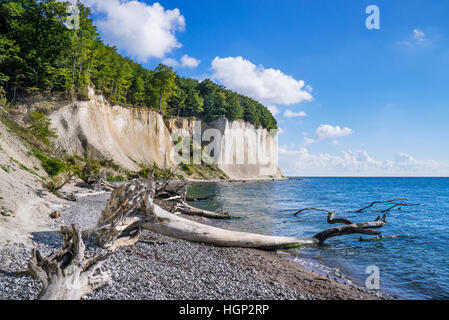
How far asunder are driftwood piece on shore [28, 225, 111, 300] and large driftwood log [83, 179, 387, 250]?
207 centimetres

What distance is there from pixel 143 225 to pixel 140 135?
3986 cm

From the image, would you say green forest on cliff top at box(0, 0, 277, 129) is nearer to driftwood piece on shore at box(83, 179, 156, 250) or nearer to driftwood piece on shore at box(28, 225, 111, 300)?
driftwood piece on shore at box(83, 179, 156, 250)

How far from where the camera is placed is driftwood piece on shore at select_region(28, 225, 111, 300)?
392 centimetres

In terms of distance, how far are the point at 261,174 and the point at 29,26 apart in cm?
6727

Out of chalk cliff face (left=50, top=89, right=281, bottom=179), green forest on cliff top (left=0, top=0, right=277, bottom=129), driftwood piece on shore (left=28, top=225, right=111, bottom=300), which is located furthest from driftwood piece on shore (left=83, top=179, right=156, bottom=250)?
green forest on cliff top (left=0, top=0, right=277, bottom=129)

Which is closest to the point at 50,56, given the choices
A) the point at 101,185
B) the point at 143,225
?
the point at 101,185

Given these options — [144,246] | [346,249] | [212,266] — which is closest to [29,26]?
[144,246]

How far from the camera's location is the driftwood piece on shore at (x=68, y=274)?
392 cm

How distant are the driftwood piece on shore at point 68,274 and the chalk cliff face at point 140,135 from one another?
15477 mm

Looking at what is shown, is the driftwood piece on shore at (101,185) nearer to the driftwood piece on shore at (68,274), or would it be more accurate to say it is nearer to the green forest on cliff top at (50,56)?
the green forest on cliff top at (50,56)

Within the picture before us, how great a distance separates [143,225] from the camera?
820cm

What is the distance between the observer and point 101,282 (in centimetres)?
450
